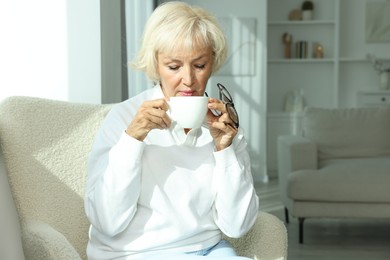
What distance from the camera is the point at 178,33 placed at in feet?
5.75

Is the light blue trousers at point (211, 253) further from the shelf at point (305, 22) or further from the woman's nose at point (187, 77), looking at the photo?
the shelf at point (305, 22)

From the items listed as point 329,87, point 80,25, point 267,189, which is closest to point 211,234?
point 80,25

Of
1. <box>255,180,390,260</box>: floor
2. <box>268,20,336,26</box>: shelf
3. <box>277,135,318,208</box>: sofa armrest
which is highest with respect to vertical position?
<box>268,20,336,26</box>: shelf

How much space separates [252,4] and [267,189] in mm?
1860

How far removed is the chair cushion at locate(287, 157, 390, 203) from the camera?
4449 mm

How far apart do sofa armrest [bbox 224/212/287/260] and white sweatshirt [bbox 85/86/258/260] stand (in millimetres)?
68

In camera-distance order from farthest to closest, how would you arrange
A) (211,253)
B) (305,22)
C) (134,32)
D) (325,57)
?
1. (325,57)
2. (305,22)
3. (134,32)
4. (211,253)

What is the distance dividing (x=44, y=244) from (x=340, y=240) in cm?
320

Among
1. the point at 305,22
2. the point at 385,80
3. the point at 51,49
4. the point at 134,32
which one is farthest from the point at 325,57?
the point at 51,49

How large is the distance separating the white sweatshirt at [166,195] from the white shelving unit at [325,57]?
629 centimetres

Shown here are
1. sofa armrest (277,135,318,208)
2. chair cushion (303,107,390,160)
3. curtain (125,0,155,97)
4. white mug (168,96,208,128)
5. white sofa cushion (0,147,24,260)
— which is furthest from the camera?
chair cushion (303,107,390,160)

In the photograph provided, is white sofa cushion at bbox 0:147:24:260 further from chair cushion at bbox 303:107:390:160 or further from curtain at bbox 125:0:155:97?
chair cushion at bbox 303:107:390:160

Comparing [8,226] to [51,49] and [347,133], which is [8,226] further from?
[347,133]

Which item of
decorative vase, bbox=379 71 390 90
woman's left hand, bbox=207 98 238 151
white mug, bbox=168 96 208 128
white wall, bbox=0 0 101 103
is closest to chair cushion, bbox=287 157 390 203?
white wall, bbox=0 0 101 103
